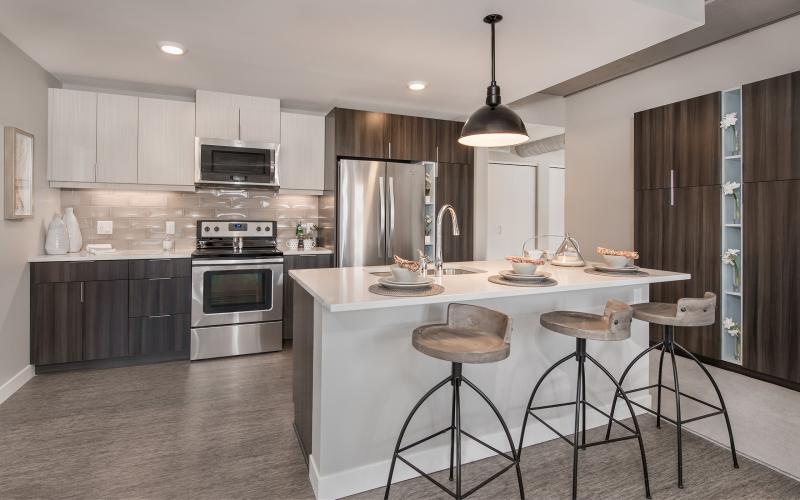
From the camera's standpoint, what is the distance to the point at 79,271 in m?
3.47

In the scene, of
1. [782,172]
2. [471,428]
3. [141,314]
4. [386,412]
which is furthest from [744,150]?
[141,314]

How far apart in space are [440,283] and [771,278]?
8.88 ft

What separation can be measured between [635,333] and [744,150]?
179 cm

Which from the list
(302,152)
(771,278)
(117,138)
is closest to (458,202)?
(302,152)

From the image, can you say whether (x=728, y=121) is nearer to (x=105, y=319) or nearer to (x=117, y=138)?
(x=117, y=138)

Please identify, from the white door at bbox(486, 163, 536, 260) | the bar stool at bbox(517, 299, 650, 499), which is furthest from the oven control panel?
the white door at bbox(486, 163, 536, 260)

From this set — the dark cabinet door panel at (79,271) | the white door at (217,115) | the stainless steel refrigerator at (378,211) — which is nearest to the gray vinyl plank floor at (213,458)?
the dark cabinet door panel at (79,271)

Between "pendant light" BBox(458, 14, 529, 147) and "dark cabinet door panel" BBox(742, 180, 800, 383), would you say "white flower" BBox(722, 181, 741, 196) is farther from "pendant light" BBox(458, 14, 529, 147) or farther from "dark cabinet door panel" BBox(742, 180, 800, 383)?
"pendant light" BBox(458, 14, 529, 147)

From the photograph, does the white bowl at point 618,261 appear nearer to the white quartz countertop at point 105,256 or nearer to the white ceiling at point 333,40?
the white ceiling at point 333,40

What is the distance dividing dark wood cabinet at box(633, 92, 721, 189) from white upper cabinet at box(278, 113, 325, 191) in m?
3.07

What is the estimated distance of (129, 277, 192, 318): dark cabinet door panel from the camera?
144 inches

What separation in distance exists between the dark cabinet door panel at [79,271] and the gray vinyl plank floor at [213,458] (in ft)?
2.82

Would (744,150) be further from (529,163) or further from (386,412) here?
(529,163)

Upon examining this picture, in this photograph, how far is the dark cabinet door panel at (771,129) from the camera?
307 cm
